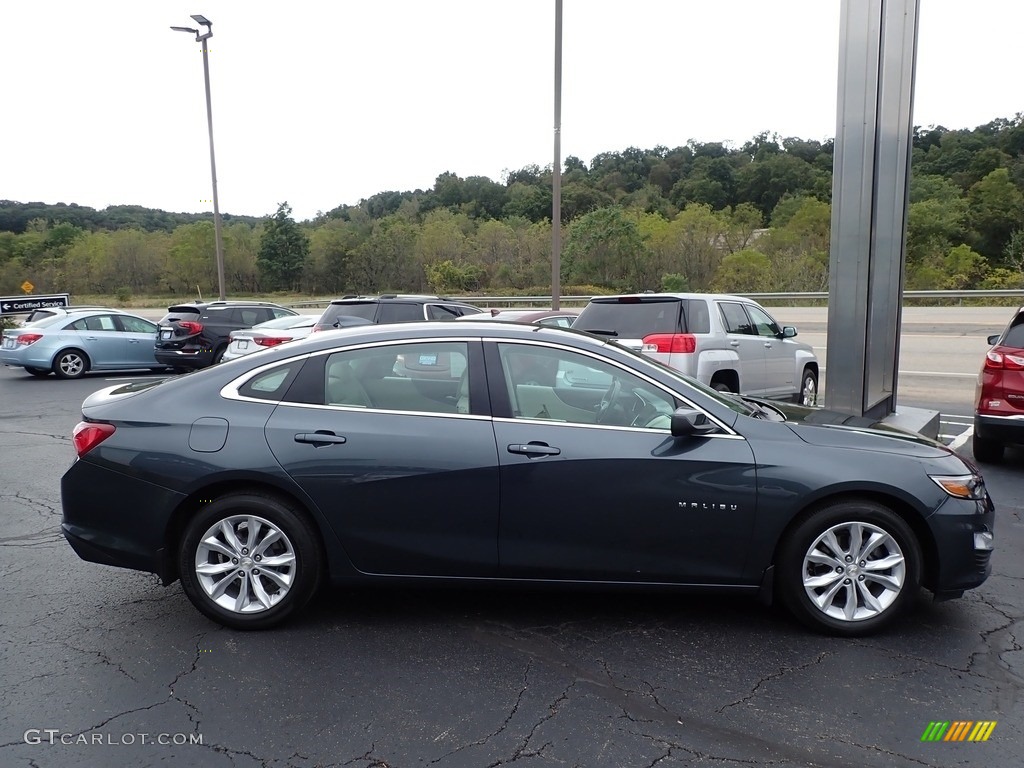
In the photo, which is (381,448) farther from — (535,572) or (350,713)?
(350,713)

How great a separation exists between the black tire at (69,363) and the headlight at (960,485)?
16.9 metres

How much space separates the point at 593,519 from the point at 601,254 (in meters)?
49.4

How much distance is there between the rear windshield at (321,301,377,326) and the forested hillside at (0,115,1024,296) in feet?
108

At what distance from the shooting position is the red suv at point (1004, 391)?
7.16 meters

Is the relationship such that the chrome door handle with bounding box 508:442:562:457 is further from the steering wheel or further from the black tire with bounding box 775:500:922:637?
the black tire with bounding box 775:500:922:637

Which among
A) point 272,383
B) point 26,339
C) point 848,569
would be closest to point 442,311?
point 272,383

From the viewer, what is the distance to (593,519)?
13.0 ft

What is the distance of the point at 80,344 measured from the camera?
1684 centimetres

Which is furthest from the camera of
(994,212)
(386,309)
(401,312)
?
(994,212)

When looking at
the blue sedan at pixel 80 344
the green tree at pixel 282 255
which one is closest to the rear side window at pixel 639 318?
the blue sedan at pixel 80 344

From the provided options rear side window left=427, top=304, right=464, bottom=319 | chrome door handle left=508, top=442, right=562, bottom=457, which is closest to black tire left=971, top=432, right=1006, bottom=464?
chrome door handle left=508, top=442, right=562, bottom=457

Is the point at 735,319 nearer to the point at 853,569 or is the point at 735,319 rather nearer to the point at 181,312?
the point at 853,569

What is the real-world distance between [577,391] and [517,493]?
2.04 feet

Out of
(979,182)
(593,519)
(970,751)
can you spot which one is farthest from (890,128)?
(979,182)
